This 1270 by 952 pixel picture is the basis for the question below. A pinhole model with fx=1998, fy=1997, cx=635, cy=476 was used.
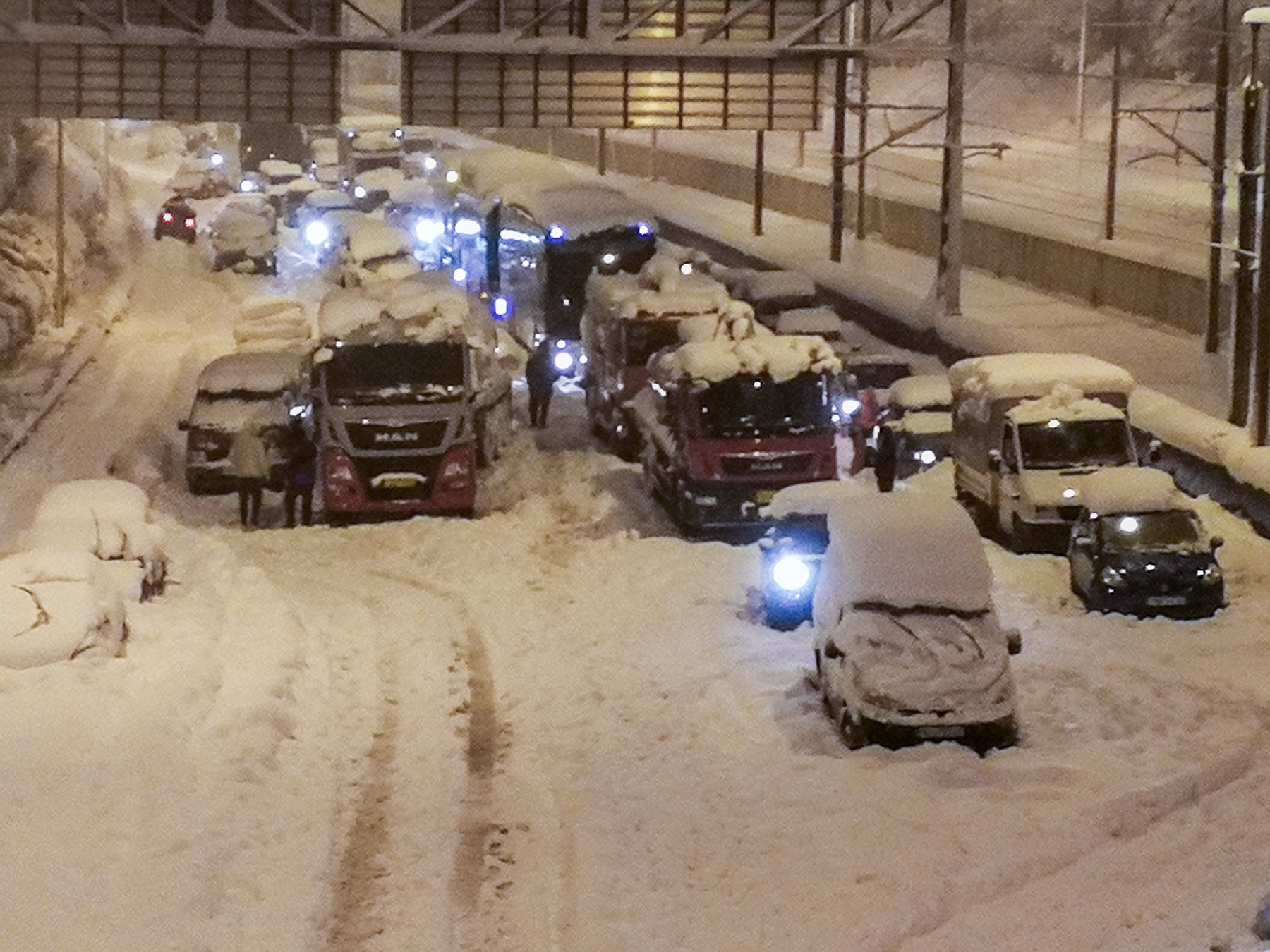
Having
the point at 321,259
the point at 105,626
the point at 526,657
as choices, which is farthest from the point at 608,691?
the point at 321,259

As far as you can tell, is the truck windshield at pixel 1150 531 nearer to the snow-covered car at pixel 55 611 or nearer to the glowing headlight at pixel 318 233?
the snow-covered car at pixel 55 611

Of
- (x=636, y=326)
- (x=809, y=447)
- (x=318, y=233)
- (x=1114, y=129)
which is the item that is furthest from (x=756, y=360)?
(x=318, y=233)

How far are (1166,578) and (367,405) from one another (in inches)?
395

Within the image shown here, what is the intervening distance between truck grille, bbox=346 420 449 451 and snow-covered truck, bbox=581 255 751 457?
4.90 meters

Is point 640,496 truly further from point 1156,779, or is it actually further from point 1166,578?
point 1156,779

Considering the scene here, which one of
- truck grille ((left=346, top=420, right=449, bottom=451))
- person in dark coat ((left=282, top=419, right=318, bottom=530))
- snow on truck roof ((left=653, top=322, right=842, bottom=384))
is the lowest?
person in dark coat ((left=282, top=419, right=318, bottom=530))

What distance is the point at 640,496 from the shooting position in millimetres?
27000

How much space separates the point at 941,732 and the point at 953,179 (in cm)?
2178

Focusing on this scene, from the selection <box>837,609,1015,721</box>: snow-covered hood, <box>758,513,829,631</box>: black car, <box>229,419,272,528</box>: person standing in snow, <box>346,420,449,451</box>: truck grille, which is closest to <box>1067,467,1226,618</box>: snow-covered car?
Result: <box>758,513,829,631</box>: black car

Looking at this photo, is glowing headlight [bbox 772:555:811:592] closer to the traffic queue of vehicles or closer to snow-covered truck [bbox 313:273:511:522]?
the traffic queue of vehicles

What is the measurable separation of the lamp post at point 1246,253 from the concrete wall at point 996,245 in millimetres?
9929

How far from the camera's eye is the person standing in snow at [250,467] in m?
25.5

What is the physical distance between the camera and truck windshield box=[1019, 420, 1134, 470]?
24.0 m

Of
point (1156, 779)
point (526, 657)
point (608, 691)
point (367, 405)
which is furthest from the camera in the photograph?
point (367, 405)
